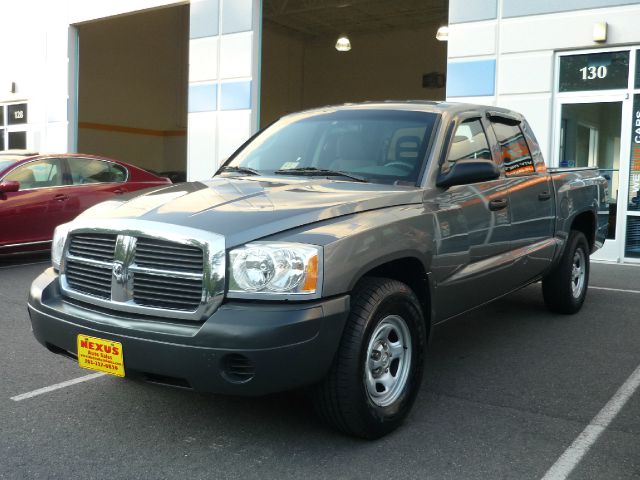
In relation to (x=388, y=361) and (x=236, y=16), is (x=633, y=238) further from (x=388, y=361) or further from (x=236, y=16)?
(x=236, y=16)

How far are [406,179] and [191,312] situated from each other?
1560mm

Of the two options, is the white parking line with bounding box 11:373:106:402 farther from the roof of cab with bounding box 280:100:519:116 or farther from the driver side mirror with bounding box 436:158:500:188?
the driver side mirror with bounding box 436:158:500:188

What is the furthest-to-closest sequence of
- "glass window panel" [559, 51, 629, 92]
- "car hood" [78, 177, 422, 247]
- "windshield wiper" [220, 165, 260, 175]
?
"glass window panel" [559, 51, 629, 92], "windshield wiper" [220, 165, 260, 175], "car hood" [78, 177, 422, 247]

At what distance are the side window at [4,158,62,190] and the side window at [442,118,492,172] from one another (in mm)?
6400

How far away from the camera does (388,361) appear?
3.45 metres

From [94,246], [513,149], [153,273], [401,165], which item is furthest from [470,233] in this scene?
[94,246]

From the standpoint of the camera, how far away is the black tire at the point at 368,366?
310 cm

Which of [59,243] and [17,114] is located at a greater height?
[17,114]

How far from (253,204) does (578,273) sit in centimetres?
398

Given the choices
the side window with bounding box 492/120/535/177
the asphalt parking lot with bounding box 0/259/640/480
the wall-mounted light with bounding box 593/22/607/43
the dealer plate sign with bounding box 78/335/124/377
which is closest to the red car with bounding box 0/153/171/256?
the asphalt parking lot with bounding box 0/259/640/480

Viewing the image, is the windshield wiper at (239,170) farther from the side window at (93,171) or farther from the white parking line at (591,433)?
the side window at (93,171)

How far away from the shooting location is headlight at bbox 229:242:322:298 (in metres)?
2.95

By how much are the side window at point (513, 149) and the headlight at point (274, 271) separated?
2325mm

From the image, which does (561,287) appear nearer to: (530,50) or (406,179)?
(406,179)
